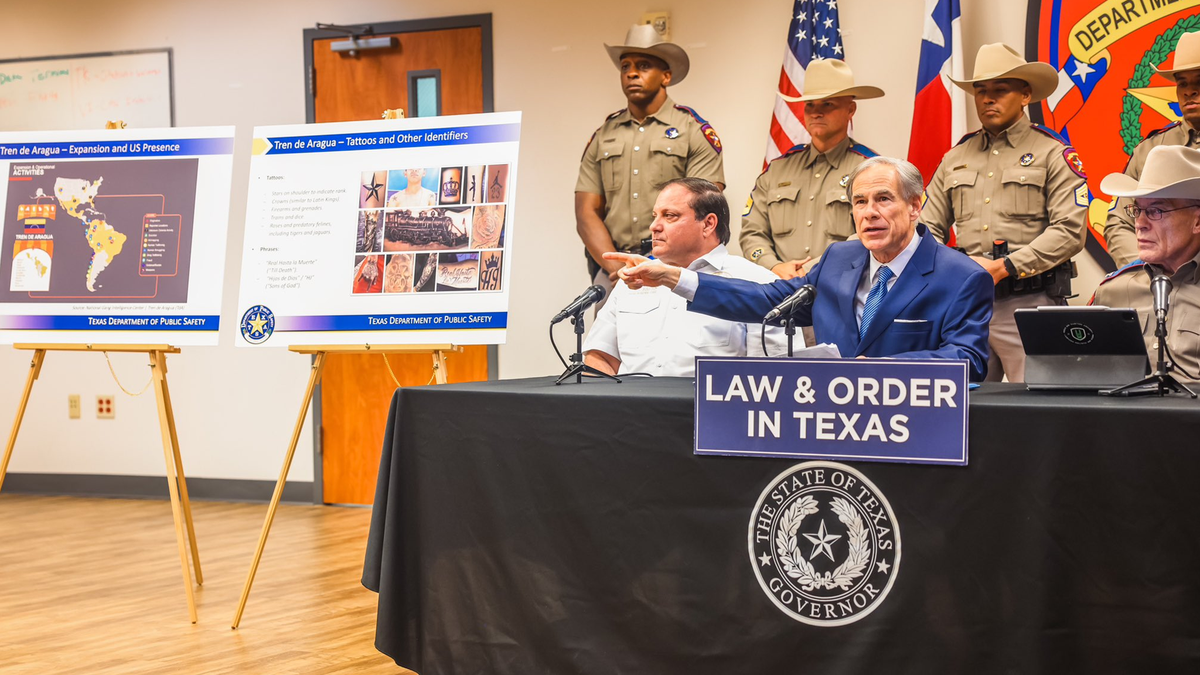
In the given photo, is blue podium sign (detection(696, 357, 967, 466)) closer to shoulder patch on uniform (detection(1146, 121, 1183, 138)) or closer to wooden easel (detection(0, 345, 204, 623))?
wooden easel (detection(0, 345, 204, 623))

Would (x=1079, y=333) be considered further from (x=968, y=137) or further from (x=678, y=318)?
(x=968, y=137)

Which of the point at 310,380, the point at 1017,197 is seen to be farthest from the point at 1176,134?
the point at 310,380

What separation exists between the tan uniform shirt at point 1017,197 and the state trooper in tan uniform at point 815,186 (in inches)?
12.8

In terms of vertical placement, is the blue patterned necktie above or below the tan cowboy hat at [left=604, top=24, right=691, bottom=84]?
below

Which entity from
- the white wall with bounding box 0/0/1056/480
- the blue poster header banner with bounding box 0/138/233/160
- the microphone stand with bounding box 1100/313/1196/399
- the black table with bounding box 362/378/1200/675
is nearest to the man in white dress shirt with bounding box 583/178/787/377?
the black table with bounding box 362/378/1200/675

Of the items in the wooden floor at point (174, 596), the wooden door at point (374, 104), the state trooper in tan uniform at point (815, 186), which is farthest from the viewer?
the wooden door at point (374, 104)

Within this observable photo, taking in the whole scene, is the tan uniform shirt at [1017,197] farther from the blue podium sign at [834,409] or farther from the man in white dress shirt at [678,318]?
the blue podium sign at [834,409]

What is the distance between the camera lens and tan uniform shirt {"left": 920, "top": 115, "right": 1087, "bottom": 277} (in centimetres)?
338

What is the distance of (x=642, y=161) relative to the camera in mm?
4059

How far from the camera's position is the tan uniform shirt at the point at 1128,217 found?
3307 millimetres

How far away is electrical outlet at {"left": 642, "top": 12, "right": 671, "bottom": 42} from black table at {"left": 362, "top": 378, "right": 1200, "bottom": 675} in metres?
2.63

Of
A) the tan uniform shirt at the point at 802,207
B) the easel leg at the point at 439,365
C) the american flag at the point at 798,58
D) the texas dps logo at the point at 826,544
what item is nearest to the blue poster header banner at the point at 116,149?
the easel leg at the point at 439,365

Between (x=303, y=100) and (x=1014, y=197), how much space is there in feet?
11.2

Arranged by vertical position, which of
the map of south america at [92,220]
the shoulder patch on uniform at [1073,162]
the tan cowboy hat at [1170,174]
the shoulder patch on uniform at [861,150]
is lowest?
the map of south america at [92,220]
